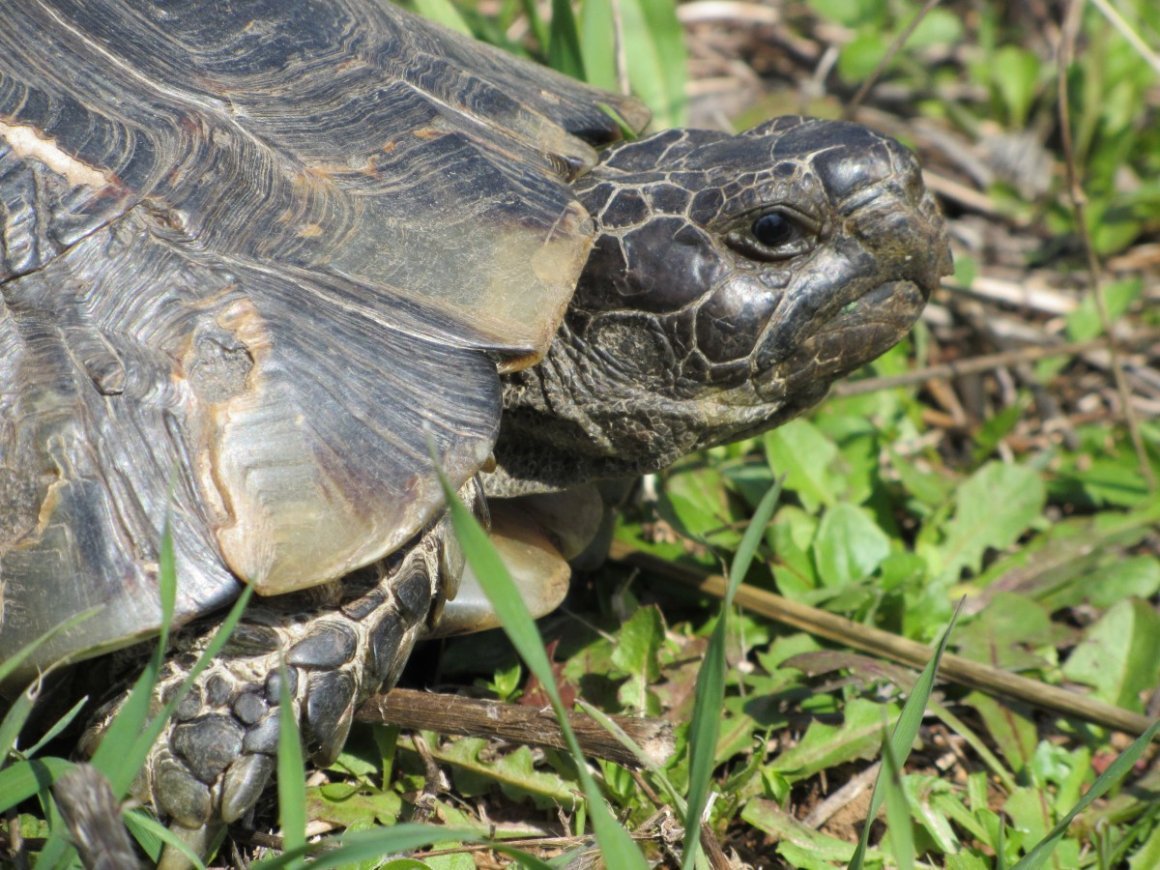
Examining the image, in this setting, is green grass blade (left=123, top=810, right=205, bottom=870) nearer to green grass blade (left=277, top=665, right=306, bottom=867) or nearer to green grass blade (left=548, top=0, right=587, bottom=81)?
green grass blade (left=277, top=665, right=306, bottom=867)

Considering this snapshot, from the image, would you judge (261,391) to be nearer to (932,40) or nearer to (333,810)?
(333,810)

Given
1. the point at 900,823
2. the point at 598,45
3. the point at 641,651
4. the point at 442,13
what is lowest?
the point at 641,651

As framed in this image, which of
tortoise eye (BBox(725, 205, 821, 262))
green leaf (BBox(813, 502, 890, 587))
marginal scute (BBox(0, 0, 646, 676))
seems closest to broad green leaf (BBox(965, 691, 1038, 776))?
green leaf (BBox(813, 502, 890, 587))

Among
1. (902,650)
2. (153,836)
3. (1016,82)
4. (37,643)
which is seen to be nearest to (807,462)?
(902,650)

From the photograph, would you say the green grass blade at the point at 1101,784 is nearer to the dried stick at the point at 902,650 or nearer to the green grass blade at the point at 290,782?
the dried stick at the point at 902,650

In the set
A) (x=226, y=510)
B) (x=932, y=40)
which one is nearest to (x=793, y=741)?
(x=226, y=510)

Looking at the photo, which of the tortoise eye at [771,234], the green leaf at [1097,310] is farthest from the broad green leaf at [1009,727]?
the green leaf at [1097,310]

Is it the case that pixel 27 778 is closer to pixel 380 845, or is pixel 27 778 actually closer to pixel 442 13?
pixel 380 845

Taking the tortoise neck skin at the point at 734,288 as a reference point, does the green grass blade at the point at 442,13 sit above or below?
above
